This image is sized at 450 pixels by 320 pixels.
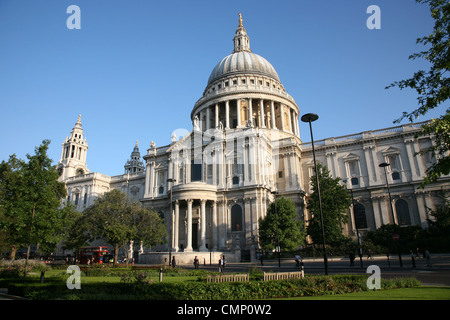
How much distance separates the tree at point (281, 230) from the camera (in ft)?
123

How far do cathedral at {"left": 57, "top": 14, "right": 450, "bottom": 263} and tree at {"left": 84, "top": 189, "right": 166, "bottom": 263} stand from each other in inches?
152

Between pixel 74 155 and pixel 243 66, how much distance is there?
48643 millimetres

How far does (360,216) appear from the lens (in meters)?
50.6

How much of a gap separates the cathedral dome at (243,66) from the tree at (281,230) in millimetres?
42371

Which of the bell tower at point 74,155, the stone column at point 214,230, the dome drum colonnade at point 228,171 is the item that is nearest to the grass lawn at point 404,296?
the dome drum colonnade at point 228,171

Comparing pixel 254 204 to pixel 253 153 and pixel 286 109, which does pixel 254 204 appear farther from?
pixel 286 109

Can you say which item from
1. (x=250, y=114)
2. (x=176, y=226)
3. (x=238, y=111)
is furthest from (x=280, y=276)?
(x=238, y=111)

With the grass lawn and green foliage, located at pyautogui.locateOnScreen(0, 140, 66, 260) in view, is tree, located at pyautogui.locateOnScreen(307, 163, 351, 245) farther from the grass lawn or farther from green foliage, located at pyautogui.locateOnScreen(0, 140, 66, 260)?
green foliage, located at pyautogui.locateOnScreen(0, 140, 66, 260)

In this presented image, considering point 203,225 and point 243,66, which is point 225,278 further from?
point 243,66

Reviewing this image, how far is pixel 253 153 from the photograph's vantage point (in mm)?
48500

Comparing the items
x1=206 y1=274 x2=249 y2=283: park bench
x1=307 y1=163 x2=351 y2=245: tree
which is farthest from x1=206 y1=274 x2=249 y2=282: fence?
x1=307 y1=163 x2=351 y2=245: tree

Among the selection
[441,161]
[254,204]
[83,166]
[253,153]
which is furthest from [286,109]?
[441,161]

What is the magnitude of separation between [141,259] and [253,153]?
76.4 feet

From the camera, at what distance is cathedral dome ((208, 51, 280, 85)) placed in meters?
72.4
